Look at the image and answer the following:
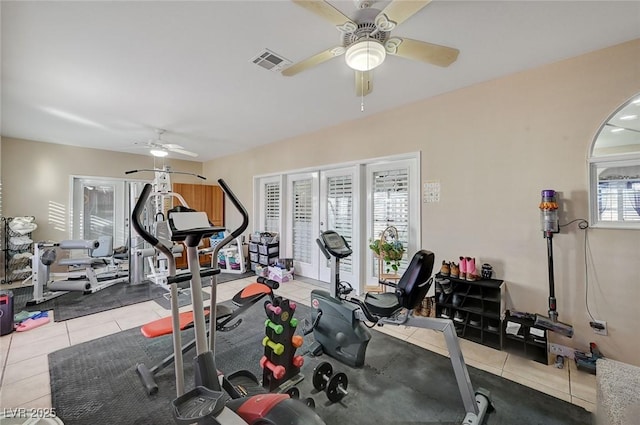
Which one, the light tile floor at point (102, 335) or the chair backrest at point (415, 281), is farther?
the light tile floor at point (102, 335)

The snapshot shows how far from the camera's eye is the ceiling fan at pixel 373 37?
52.4 inches

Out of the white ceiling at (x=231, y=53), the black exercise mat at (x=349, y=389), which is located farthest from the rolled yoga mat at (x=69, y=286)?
the white ceiling at (x=231, y=53)

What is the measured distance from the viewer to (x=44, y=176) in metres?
4.71

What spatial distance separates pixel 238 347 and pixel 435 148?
3.03m

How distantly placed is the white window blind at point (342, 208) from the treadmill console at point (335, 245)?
1.52 m

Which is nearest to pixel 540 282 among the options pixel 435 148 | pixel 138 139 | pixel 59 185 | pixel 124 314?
pixel 435 148

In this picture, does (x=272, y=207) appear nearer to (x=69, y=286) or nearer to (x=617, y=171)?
(x=69, y=286)

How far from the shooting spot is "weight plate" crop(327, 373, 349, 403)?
65.2 inches

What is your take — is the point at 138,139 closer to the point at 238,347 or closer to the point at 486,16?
the point at 238,347

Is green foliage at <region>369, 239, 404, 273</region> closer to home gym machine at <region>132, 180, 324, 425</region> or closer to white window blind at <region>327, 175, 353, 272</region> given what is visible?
white window blind at <region>327, 175, 353, 272</region>

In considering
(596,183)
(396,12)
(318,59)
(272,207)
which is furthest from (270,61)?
(272,207)

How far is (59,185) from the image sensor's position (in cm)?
486

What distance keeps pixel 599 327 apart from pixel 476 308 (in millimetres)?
867

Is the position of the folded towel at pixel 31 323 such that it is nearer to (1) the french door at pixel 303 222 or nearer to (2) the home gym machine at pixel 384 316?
(2) the home gym machine at pixel 384 316
